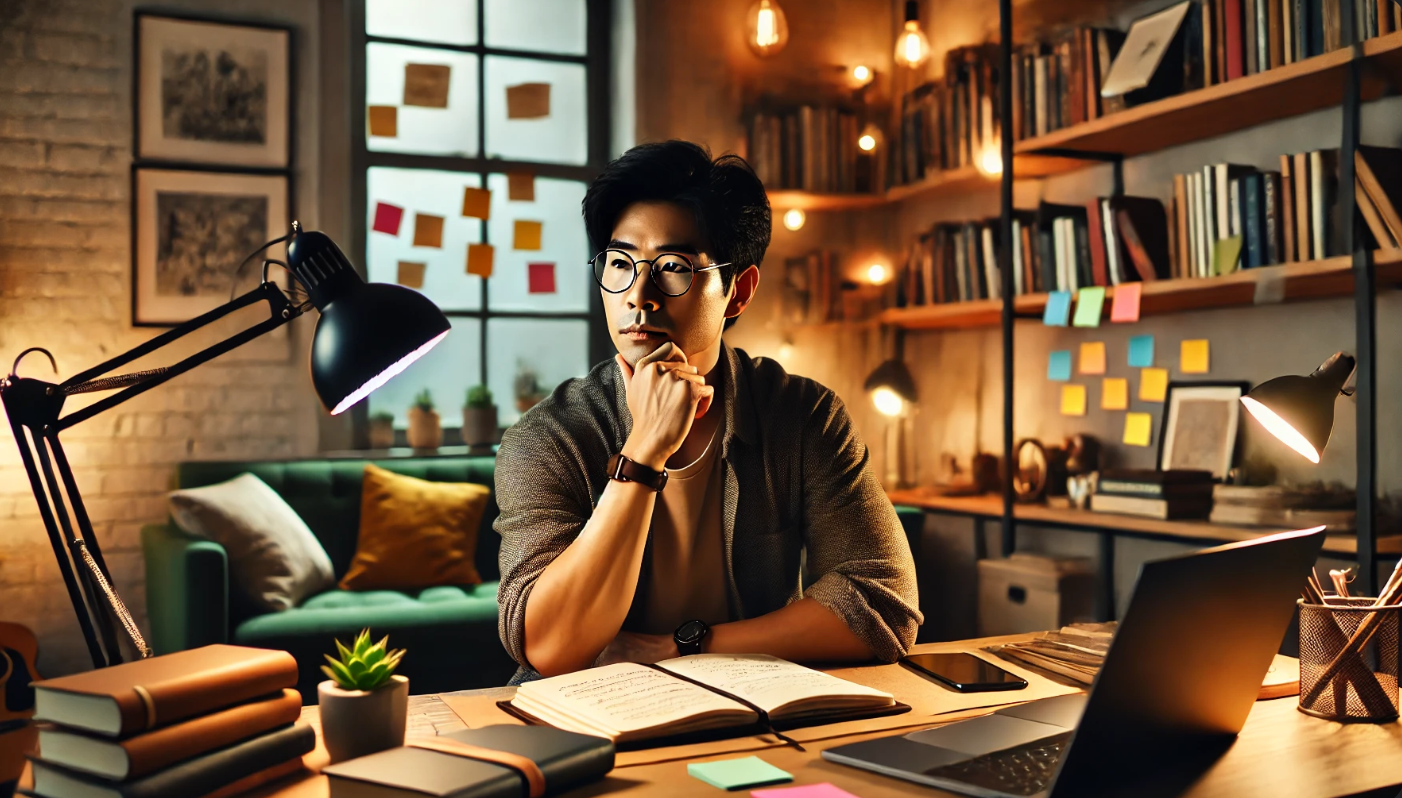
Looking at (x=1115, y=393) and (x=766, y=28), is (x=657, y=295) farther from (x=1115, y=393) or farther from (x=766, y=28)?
→ (x=766, y=28)

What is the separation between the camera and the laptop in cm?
83

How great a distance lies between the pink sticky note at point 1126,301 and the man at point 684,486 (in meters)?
1.51

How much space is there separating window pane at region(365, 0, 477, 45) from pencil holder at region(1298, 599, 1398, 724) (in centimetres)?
376

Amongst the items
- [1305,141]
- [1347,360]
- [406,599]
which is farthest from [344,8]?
[1347,360]

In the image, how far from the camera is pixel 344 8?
391 centimetres

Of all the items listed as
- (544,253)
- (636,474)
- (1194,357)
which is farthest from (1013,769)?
(544,253)

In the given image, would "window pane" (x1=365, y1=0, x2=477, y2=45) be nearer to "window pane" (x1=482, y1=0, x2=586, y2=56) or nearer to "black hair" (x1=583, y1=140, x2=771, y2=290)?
"window pane" (x1=482, y1=0, x2=586, y2=56)

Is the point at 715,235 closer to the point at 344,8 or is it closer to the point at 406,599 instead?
the point at 406,599

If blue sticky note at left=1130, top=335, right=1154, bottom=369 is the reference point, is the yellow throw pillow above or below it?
below

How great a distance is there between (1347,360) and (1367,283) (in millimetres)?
1370

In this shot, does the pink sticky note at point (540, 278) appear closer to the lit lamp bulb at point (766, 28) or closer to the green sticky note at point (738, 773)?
the lit lamp bulb at point (766, 28)

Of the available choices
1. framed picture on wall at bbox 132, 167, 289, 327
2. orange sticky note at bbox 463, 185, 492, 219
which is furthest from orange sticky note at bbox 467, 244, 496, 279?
framed picture on wall at bbox 132, 167, 289, 327

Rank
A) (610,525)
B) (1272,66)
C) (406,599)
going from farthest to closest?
(406,599) → (1272,66) → (610,525)

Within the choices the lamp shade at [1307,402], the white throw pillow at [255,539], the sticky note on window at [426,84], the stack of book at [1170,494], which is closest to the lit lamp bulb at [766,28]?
the sticky note on window at [426,84]
